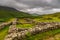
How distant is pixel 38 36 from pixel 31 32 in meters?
2.23

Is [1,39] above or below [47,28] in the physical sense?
below

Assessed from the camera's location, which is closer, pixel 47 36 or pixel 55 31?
pixel 47 36

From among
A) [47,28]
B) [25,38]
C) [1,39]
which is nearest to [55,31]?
[47,28]

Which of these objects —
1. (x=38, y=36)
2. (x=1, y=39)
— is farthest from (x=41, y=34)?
(x=1, y=39)

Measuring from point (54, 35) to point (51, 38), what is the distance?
6.35 ft

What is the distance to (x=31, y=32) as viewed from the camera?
4147 cm

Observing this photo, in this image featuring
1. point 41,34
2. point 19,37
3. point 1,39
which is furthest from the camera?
point 1,39

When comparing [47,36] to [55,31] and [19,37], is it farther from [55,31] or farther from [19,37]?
[19,37]

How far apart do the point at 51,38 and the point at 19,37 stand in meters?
7.90

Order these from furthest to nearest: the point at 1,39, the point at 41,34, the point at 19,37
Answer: the point at 1,39 → the point at 41,34 → the point at 19,37

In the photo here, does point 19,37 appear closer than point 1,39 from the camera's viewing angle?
Yes

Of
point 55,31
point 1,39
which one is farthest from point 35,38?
point 1,39

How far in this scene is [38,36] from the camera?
40438mm

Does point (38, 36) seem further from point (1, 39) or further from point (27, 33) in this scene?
point (1, 39)
